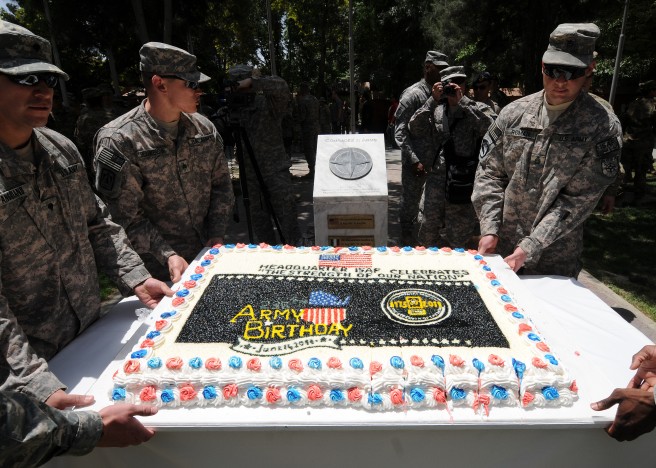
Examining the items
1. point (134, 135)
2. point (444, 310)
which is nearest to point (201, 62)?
point (134, 135)

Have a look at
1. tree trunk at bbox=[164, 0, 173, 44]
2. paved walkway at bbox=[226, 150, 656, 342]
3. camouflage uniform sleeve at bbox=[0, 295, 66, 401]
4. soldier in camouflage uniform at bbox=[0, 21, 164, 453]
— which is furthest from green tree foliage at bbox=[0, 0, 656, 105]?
camouflage uniform sleeve at bbox=[0, 295, 66, 401]

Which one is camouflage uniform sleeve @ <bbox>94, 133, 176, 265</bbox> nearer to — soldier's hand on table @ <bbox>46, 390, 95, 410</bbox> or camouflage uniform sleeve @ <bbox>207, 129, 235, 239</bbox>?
camouflage uniform sleeve @ <bbox>207, 129, 235, 239</bbox>

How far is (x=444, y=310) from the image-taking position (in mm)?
2059

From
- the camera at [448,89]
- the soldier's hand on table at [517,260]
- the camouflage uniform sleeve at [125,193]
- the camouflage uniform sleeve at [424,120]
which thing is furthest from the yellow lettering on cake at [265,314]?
the camouflage uniform sleeve at [424,120]

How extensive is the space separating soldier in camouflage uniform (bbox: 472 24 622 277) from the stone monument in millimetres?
908

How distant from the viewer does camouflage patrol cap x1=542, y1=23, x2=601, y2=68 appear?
2.42 metres

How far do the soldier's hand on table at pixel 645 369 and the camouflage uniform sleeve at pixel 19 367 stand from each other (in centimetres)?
208

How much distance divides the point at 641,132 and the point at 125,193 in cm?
844

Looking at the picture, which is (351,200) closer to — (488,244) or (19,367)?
(488,244)

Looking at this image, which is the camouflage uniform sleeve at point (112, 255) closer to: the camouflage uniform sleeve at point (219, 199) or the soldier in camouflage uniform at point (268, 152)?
the camouflage uniform sleeve at point (219, 199)

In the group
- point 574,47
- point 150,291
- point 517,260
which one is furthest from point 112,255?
point 574,47

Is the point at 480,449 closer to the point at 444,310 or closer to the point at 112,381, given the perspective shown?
the point at 444,310

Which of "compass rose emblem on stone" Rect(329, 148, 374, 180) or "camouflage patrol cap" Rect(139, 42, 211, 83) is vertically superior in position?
"camouflage patrol cap" Rect(139, 42, 211, 83)

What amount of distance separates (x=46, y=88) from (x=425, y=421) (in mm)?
1932
